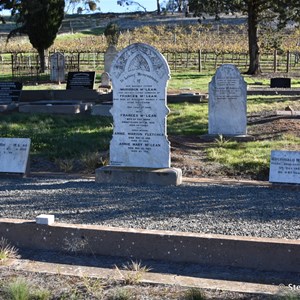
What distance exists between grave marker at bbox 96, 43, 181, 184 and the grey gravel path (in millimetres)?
629

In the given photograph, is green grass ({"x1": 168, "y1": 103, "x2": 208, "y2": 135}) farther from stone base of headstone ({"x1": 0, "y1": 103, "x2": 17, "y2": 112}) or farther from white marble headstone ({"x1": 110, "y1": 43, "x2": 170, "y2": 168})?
white marble headstone ({"x1": 110, "y1": 43, "x2": 170, "y2": 168})

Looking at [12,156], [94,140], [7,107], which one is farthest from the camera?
[7,107]

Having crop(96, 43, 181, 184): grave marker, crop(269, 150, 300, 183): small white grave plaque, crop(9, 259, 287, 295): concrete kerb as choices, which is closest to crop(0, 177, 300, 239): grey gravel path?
crop(269, 150, 300, 183): small white grave plaque

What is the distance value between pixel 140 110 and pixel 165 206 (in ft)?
6.85

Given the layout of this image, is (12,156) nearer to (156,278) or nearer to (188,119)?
(156,278)

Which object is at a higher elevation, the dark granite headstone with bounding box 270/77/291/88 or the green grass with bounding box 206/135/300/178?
the dark granite headstone with bounding box 270/77/291/88

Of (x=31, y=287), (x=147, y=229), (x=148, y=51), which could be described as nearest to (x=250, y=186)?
(x=148, y=51)

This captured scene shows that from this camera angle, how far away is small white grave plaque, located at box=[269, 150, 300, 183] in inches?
331

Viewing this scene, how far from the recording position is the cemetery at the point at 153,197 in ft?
18.4

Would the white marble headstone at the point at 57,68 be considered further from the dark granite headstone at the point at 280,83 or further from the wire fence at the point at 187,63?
the dark granite headstone at the point at 280,83

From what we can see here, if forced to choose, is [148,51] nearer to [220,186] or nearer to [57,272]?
[220,186]

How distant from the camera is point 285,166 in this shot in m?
8.54

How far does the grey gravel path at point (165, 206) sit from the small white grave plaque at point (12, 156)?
304 mm

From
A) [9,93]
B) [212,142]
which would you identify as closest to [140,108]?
[212,142]
